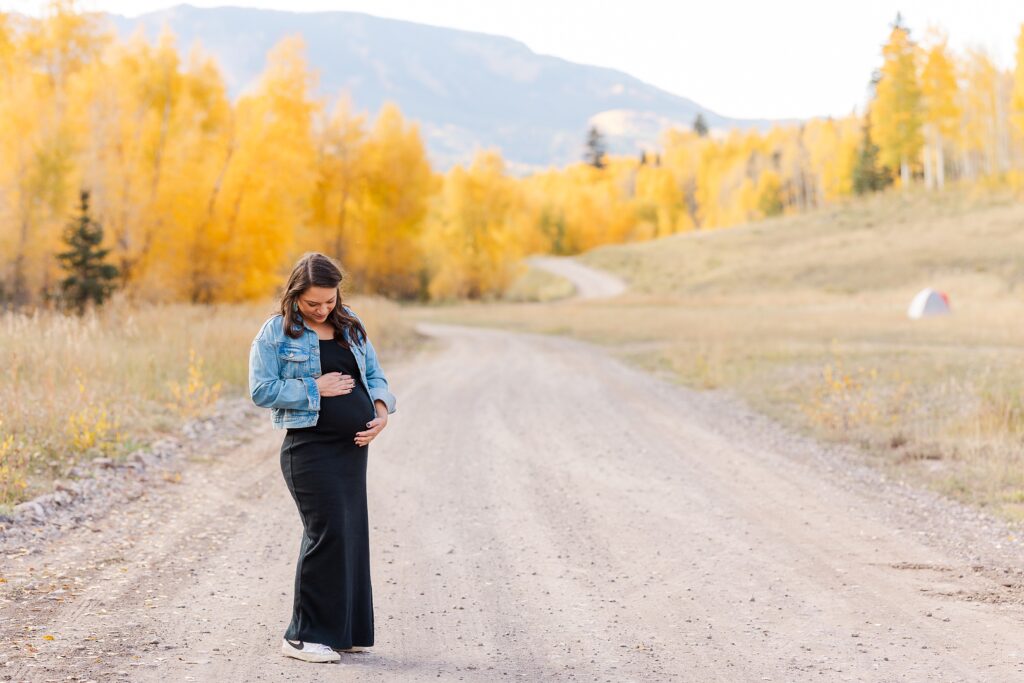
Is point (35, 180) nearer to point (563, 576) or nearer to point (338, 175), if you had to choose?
point (563, 576)

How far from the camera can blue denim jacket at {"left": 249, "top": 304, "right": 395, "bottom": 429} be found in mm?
4746

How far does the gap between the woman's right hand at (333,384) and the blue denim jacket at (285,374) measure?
36mm

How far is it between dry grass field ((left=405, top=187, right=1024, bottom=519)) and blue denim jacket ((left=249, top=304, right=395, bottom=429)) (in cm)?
609

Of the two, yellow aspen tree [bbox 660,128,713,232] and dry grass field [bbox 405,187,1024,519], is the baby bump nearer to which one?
dry grass field [bbox 405,187,1024,519]

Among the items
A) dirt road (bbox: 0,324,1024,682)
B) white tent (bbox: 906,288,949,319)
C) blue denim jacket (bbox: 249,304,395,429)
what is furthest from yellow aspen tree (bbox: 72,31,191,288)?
white tent (bbox: 906,288,949,319)

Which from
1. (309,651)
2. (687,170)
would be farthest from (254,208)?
(687,170)

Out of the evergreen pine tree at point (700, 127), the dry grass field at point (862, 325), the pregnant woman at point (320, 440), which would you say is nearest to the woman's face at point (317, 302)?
the pregnant woman at point (320, 440)

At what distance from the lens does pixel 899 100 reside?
2717 inches

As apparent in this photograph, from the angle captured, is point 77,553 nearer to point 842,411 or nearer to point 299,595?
point 299,595

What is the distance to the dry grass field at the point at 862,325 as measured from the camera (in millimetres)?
11281

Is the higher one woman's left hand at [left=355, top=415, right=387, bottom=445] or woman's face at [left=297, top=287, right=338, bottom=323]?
woman's face at [left=297, top=287, right=338, bottom=323]

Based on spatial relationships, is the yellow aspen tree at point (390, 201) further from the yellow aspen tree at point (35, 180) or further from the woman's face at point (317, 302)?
the woman's face at point (317, 302)

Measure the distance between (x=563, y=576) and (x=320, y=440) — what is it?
2.19 m

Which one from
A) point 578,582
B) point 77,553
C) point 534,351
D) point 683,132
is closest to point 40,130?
point 534,351
